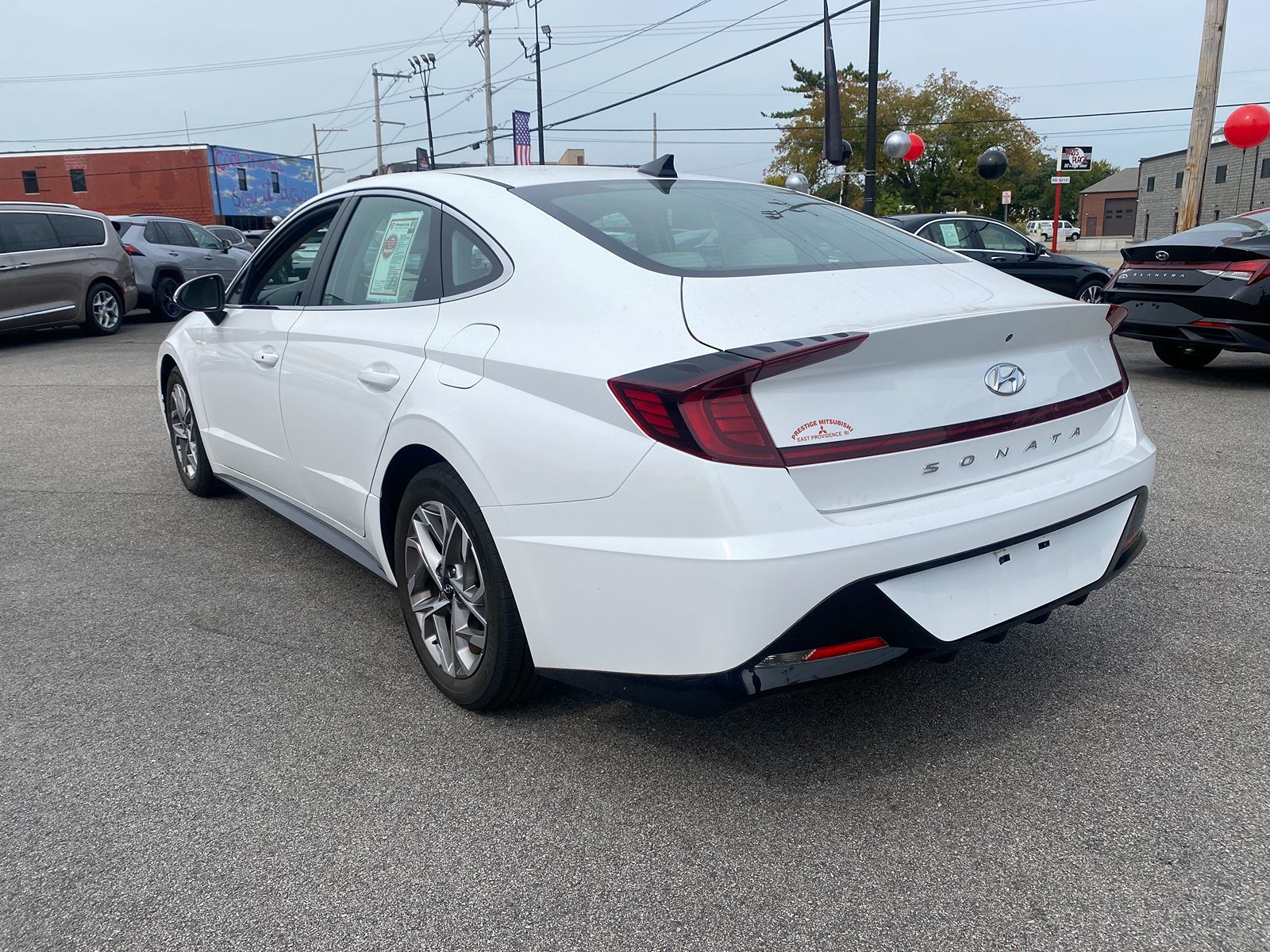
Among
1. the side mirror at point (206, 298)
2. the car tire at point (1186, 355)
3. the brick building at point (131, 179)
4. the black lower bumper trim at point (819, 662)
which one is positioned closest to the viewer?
the black lower bumper trim at point (819, 662)

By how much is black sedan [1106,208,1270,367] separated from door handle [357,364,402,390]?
21.3 feet

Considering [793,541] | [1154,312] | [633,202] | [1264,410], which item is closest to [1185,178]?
[1154,312]

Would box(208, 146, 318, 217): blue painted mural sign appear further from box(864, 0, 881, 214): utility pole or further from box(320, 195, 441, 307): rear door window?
box(320, 195, 441, 307): rear door window

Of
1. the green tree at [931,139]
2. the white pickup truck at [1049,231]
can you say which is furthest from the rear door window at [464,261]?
the white pickup truck at [1049,231]

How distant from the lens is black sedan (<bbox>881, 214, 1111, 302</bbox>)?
13.0 metres

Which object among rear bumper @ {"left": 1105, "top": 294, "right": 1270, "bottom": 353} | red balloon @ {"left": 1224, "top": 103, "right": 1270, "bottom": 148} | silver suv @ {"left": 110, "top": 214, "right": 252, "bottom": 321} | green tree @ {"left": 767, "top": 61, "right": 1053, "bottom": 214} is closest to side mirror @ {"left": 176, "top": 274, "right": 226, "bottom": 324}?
rear bumper @ {"left": 1105, "top": 294, "right": 1270, "bottom": 353}

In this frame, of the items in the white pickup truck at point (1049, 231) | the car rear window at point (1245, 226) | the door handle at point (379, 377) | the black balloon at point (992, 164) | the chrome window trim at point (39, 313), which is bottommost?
the white pickup truck at point (1049, 231)

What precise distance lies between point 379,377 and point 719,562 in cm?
143

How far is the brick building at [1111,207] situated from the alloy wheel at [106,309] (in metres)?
89.7

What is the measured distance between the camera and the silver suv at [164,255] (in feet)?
53.6

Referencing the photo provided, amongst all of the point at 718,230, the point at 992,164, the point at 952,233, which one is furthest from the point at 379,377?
the point at 992,164

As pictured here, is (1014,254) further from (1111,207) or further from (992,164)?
(1111,207)

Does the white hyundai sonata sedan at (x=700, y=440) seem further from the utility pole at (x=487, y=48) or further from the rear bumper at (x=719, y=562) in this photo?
the utility pole at (x=487, y=48)

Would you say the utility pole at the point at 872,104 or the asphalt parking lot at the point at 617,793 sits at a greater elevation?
the utility pole at the point at 872,104
